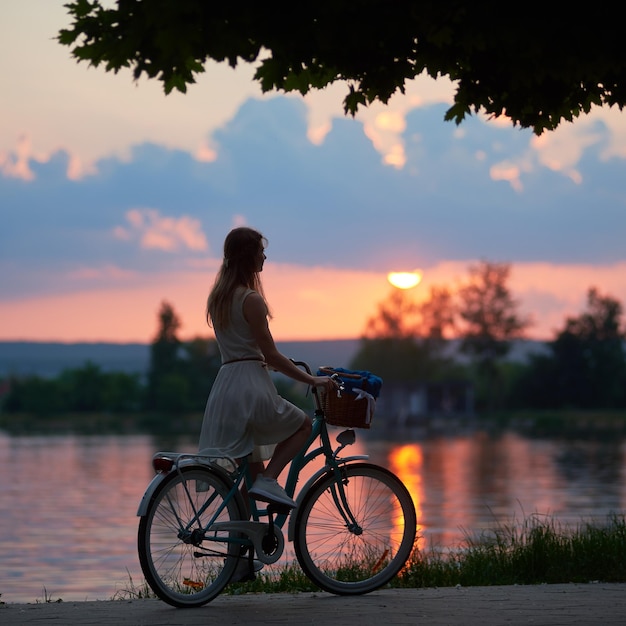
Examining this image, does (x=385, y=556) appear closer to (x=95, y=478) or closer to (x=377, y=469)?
(x=377, y=469)

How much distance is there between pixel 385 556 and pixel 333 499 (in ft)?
1.60

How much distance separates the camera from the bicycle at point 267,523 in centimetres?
644

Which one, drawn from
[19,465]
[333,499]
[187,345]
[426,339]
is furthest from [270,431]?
[187,345]

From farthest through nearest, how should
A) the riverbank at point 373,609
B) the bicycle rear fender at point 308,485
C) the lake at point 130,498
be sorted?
the lake at point 130,498 → the bicycle rear fender at point 308,485 → the riverbank at point 373,609

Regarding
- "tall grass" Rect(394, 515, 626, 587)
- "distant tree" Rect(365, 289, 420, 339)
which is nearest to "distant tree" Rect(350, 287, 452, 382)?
"distant tree" Rect(365, 289, 420, 339)

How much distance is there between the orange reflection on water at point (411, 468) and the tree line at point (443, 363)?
38.9 m

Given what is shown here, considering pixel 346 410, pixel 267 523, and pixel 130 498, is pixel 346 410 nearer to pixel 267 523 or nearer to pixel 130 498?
pixel 267 523

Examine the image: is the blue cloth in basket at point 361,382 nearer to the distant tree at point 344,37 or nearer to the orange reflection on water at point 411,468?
the distant tree at point 344,37

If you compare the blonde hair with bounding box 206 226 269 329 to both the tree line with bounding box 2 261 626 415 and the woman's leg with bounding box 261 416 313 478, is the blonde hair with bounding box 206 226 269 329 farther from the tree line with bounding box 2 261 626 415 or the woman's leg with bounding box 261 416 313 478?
the tree line with bounding box 2 261 626 415

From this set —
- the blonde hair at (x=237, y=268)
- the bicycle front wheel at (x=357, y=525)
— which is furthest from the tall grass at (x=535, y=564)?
the blonde hair at (x=237, y=268)

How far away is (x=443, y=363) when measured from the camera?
140125mm

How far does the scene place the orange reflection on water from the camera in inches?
1439

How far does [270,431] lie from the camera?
6566mm

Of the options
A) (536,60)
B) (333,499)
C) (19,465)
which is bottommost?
(19,465)
